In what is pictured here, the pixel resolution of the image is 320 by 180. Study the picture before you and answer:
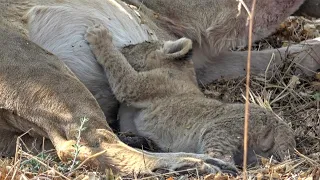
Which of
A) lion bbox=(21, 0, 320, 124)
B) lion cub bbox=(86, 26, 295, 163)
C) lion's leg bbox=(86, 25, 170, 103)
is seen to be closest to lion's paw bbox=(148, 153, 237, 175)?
lion cub bbox=(86, 26, 295, 163)

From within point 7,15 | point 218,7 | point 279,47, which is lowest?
point 279,47

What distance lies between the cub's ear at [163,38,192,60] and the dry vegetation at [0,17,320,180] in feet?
1.37

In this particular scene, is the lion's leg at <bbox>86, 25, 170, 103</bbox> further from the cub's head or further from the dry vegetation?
the dry vegetation

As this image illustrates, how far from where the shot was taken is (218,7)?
5.18 m

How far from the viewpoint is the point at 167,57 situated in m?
4.37

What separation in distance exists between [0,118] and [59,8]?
1098 mm

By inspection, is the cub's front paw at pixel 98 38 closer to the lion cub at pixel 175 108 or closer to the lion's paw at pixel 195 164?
the lion cub at pixel 175 108

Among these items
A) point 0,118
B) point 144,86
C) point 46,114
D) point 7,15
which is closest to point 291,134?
point 144,86

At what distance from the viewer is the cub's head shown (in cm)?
435

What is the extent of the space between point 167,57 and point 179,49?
85mm

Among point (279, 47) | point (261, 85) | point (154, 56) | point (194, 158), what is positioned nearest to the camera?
point (194, 158)

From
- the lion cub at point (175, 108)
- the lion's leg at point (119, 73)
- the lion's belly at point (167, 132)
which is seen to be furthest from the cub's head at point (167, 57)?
the lion's belly at point (167, 132)

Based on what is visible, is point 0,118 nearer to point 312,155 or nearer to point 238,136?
point 238,136

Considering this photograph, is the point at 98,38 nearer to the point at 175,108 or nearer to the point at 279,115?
the point at 175,108
